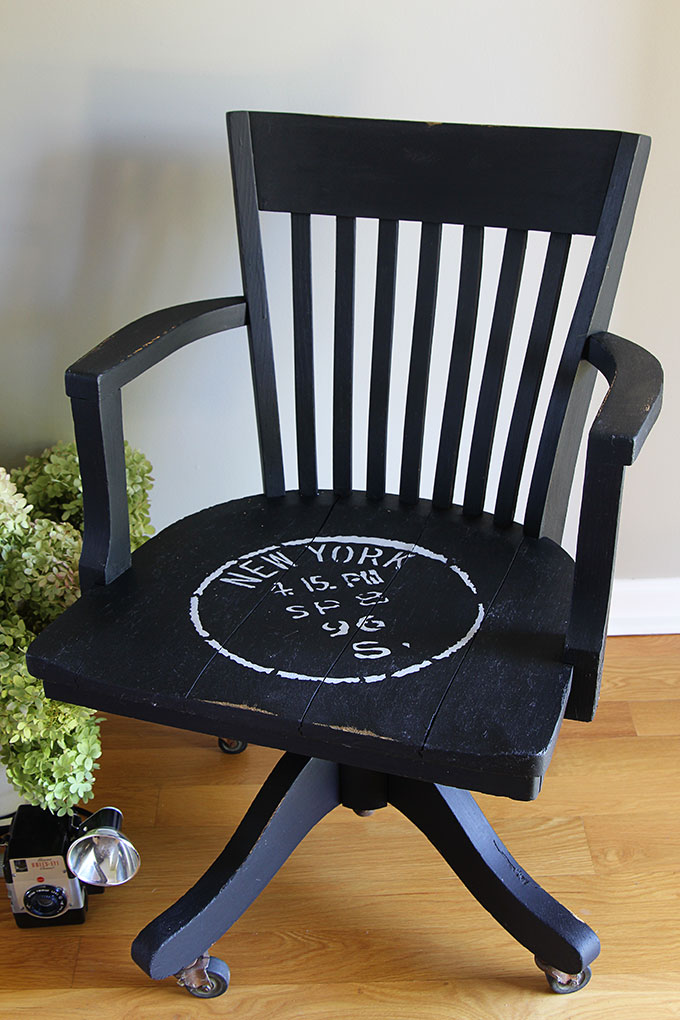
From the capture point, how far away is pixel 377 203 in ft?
4.21

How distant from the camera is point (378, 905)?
1.39 meters

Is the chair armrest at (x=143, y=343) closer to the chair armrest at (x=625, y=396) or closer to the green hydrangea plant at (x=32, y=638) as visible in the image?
the green hydrangea plant at (x=32, y=638)

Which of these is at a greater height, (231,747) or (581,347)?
(581,347)

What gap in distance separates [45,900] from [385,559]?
2.13 ft

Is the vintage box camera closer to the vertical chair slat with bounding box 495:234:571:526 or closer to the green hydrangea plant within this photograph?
the green hydrangea plant

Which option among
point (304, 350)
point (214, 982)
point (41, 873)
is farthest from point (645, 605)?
point (41, 873)

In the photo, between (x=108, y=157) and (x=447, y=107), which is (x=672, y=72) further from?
(x=108, y=157)

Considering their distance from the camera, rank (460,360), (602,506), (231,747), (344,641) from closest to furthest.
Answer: (602,506) → (344,641) → (460,360) → (231,747)

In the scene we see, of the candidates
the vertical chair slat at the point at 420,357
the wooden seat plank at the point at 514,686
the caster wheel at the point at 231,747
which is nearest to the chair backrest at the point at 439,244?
the vertical chair slat at the point at 420,357

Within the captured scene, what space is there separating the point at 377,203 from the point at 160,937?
96 cm

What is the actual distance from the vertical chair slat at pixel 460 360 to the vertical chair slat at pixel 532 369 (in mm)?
73

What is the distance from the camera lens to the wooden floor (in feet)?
4.15

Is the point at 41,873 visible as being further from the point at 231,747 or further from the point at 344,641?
the point at 344,641

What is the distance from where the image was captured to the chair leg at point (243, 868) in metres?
1.22
